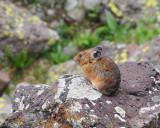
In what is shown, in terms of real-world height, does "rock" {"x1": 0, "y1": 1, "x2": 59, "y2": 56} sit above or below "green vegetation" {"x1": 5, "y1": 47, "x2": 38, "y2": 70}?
above

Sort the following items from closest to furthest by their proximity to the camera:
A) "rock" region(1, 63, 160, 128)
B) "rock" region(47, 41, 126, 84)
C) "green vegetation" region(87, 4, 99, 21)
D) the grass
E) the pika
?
"rock" region(1, 63, 160, 128)
the pika
"rock" region(47, 41, 126, 84)
the grass
"green vegetation" region(87, 4, 99, 21)

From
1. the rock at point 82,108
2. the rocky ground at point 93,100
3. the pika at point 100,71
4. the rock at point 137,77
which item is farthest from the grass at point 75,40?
the rock at point 82,108

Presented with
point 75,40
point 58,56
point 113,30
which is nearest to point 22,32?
point 58,56

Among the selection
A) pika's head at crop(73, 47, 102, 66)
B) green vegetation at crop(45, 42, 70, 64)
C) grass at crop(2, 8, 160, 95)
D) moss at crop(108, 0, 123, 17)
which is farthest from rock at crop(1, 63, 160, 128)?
moss at crop(108, 0, 123, 17)

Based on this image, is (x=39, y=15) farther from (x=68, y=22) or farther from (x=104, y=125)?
(x=104, y=125)

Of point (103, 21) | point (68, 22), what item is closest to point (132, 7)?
point (103, 21)

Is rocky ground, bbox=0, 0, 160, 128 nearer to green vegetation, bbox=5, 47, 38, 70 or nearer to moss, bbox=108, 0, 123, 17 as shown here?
green vegetation, bbox=5, 47, 38, 70
